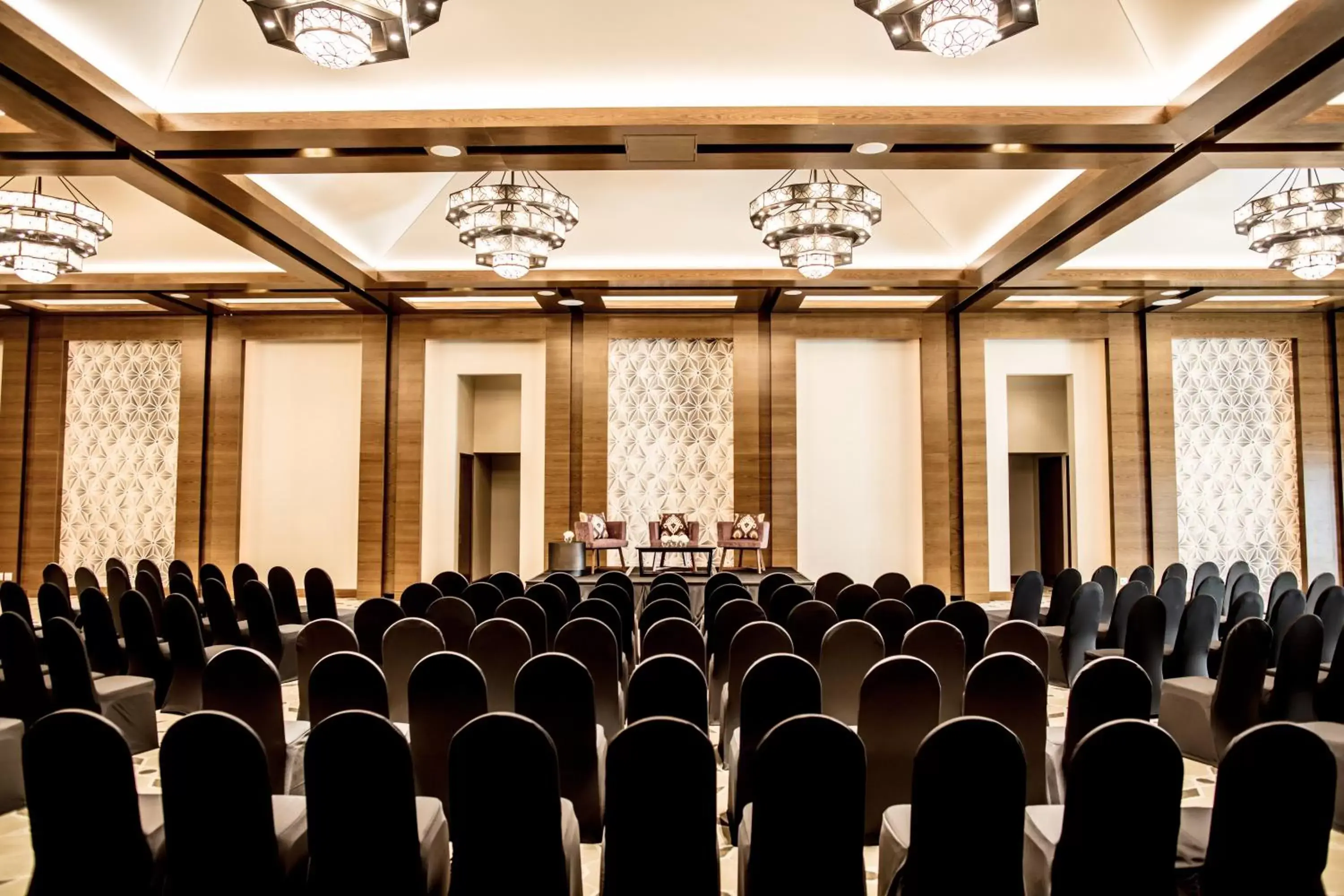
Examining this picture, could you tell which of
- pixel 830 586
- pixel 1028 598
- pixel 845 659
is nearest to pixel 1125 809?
pixel 845 659

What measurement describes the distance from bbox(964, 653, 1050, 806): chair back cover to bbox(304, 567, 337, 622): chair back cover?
519 centimetres

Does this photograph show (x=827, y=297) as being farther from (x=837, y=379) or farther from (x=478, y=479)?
(x=478, y=479)

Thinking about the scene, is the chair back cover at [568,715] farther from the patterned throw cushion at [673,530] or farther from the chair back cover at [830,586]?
the patterned throw cushion at [673,530]

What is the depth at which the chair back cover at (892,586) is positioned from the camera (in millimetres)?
6633

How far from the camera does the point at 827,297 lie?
1129 cm

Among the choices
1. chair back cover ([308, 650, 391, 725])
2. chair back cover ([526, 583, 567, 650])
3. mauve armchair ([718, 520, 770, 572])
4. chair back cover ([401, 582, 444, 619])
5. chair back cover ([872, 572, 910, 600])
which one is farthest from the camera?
mauve armchair ([718, 520, 770, 572])

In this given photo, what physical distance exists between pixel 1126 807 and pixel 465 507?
11868 millimetres

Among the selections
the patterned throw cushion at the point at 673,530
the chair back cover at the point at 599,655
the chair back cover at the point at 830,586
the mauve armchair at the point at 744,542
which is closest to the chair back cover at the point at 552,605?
the chair back cover at the point at 599,655

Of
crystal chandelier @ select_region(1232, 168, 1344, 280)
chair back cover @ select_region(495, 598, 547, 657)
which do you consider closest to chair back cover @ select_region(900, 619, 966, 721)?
chair back cover @ select_region(495, 598, 547, 657)

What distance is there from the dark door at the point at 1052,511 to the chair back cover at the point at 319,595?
38.9 feet

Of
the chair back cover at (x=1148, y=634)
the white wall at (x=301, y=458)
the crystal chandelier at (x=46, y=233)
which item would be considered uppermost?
the crystal chandelier at (x=46, y=233)

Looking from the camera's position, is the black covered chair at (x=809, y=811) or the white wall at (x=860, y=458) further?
the white wall at (x=860, y=458)

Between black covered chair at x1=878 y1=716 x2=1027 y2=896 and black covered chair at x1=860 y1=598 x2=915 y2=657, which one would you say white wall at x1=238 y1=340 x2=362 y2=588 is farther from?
black covered chair at x1=878 y1=716 x2=1027 y2=896

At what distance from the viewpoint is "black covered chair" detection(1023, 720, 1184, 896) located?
87.4 inches
